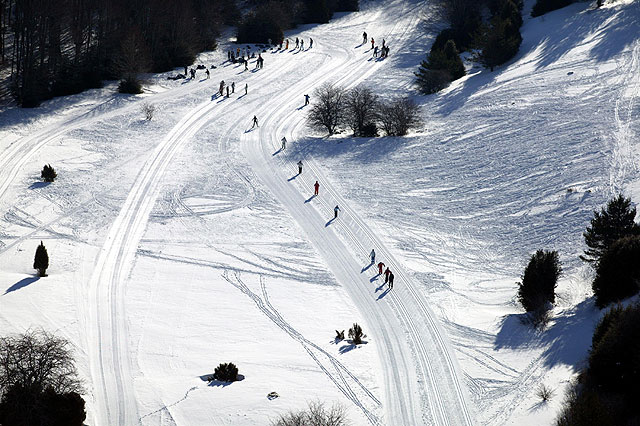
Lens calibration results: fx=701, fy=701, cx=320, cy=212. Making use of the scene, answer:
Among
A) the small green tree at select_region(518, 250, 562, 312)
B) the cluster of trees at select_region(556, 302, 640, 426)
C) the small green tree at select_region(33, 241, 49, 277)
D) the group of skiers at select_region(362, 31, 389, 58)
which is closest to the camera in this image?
the cluster of trees at select_region(556, 302, 640, 426)

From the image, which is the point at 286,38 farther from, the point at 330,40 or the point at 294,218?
the point at 294,218

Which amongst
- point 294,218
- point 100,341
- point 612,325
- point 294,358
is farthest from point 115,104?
point 612,325

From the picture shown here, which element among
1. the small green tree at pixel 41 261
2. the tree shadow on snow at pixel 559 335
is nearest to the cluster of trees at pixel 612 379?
the tree shadow on snow at pixel 559 335

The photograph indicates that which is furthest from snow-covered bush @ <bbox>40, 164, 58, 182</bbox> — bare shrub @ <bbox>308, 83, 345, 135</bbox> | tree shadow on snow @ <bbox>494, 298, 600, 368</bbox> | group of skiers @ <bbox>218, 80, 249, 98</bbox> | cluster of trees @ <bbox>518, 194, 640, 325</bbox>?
cluster of trees @ <bbox>518, 194, 640, 325</bbox>

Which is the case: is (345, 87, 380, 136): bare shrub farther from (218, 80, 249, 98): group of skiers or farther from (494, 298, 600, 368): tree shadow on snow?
(494, 298, 600, 368): tree shadow on snow

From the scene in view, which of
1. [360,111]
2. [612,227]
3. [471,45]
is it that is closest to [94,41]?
[360,111]

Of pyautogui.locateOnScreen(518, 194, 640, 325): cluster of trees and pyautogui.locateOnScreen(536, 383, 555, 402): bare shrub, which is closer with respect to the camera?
pyautogui.locateOnScreen(536, 383, 555, 402): bare shrub

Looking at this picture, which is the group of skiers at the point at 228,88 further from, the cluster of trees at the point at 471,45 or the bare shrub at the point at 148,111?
the cluster of trees at the point at 471,45
